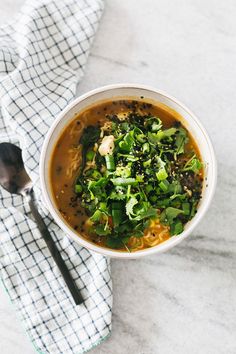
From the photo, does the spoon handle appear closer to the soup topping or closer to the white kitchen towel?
the white kitchen towel

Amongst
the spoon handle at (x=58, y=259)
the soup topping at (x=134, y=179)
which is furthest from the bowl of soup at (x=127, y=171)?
the spoon handle at (x=58, y=259)

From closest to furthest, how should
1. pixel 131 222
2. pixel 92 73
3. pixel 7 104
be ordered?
pixel 131 222 < pixel 7 104 < pixel 92 73

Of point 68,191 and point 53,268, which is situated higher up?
point 68,191

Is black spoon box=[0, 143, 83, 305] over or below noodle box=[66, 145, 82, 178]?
below

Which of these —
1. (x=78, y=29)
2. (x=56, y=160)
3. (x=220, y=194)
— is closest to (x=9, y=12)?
(x=78, y=29)

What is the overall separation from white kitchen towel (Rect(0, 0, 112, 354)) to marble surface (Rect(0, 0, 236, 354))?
8 cm

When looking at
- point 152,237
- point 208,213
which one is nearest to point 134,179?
point 152,237

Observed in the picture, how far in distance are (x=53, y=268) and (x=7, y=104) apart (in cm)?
69

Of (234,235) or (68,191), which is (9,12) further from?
(234,235)

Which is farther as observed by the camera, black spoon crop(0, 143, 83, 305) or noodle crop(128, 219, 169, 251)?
black spoon crop(0, 143, 83, 305)

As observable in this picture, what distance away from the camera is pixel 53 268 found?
213 centimetres

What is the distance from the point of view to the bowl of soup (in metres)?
1.90

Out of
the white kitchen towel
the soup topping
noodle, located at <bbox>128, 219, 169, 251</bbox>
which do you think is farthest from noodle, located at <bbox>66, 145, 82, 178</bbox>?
noodle, located at <bbox>128, 219, 169, 251</bbox>

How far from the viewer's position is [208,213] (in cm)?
219
